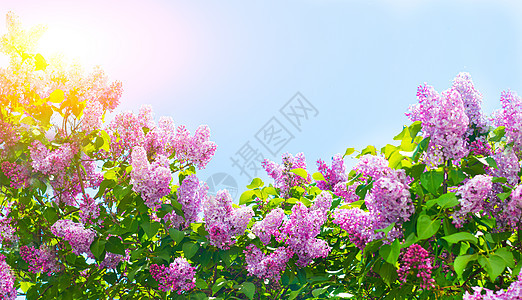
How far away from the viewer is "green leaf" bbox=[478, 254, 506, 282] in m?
2.65

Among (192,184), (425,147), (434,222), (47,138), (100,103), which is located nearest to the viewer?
(434,222)

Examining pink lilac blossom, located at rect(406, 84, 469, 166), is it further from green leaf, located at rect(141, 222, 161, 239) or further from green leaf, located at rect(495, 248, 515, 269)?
green leaf, located at rect(141, 222, 161, 239)

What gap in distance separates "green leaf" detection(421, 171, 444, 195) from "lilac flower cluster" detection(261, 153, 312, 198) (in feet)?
6.81

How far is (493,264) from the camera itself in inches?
106

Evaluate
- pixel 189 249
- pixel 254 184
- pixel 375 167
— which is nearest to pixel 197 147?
pixel 254 184

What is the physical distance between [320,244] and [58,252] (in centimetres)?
263

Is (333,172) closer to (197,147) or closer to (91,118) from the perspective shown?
(197,147)

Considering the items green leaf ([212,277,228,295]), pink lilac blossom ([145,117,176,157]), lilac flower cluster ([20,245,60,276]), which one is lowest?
green leaf ([212,277,228,295])

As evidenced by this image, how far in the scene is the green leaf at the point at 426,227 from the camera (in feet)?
9.46

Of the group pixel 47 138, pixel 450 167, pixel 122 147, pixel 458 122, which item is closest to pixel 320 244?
pixel 450 167

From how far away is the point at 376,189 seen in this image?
3129mm

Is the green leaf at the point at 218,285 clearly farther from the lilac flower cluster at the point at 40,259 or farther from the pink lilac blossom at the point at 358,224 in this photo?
the lilac flower cluster at the point at 40,259

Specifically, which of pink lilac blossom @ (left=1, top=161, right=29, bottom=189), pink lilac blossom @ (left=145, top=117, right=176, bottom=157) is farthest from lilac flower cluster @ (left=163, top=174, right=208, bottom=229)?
pink lilac blossom @ (left=1, top=161, right=29, bottom=189)

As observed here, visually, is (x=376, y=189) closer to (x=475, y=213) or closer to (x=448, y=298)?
(x=475, y=213)
